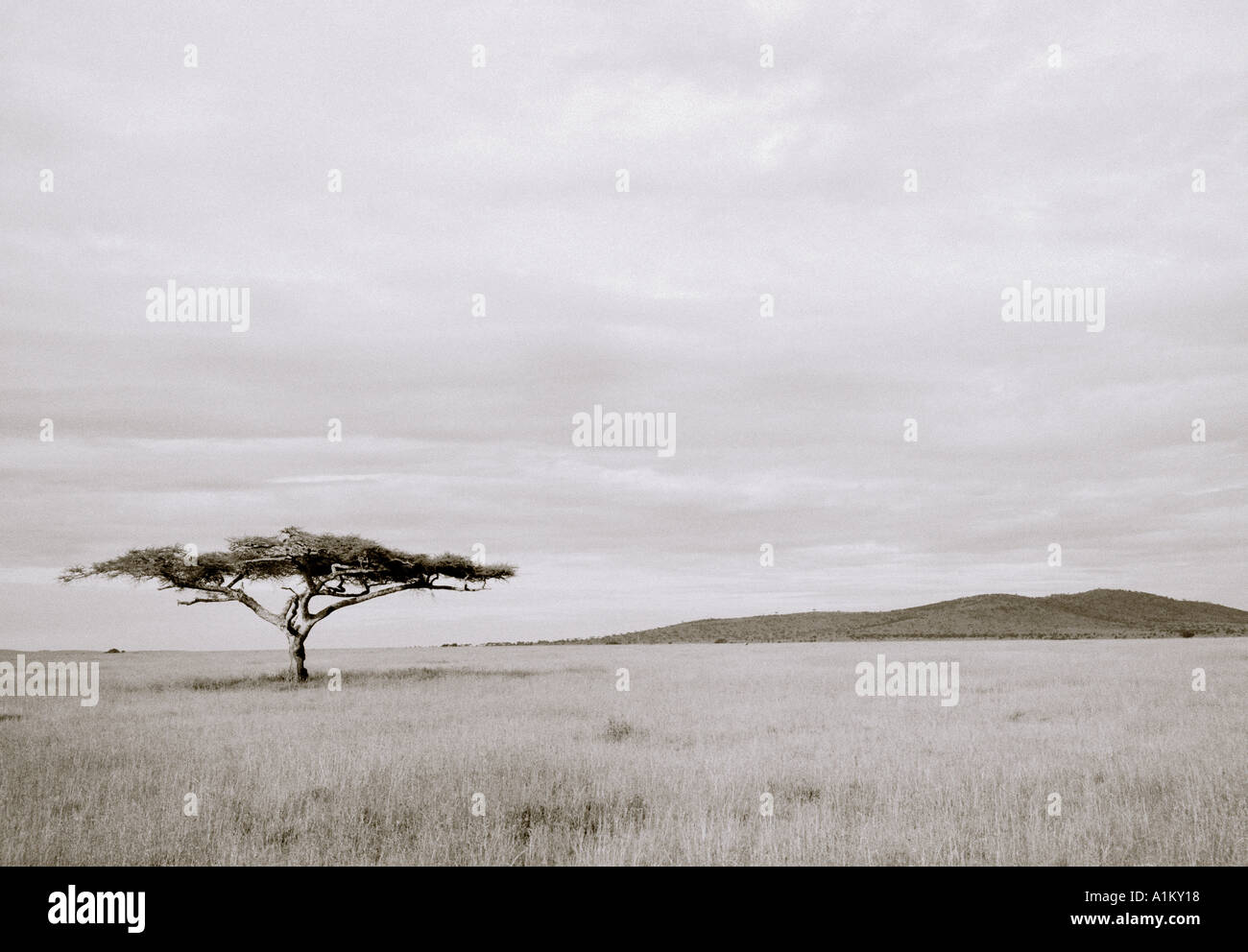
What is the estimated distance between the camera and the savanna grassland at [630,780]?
8.56m

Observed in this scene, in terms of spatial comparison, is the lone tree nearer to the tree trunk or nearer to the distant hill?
the tree trunk

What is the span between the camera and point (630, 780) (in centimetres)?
1165

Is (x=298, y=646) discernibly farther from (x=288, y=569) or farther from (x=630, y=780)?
(x=630, y=780)

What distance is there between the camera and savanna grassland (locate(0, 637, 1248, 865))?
28.1 feet

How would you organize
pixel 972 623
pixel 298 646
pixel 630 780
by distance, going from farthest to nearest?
pixel 972 623 → pixel 298 646 → pixel 630 780
